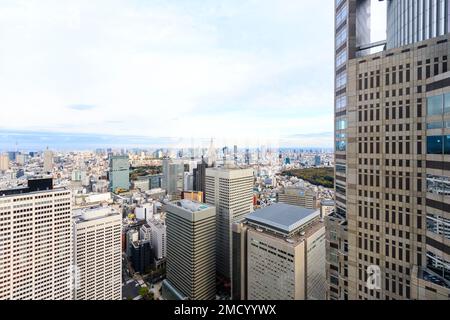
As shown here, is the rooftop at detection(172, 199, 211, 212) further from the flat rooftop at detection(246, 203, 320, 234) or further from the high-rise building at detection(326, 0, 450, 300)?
the high-rise building at detection(326, 0, 450, 300)

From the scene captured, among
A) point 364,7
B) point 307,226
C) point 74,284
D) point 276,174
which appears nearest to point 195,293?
point 74,284

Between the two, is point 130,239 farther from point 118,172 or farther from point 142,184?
point 142,184

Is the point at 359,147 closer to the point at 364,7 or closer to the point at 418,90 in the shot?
the point at 418,90

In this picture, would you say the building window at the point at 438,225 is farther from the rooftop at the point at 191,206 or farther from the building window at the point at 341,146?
the rooftop at the point at 191,206

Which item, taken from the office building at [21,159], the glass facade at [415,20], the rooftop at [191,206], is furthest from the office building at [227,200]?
the office building at [21,159]

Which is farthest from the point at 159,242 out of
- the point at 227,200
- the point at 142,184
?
the point at 142,184

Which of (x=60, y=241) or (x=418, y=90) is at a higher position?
(x=418, y=90)
